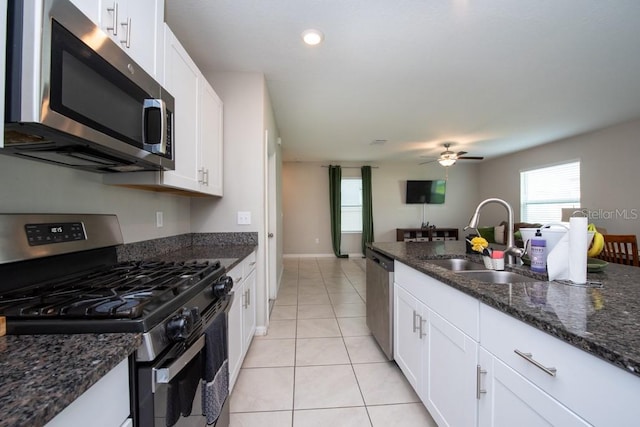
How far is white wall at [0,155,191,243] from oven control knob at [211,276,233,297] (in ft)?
2.32

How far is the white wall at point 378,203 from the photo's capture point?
277 inches

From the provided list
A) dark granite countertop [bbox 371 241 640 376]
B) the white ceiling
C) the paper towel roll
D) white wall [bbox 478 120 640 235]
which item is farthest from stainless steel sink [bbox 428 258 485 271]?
white wall [bbox 478 120 640 235]

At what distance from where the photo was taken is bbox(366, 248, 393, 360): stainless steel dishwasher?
6.57 feet

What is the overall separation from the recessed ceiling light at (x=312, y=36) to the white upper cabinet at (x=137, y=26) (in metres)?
0.96

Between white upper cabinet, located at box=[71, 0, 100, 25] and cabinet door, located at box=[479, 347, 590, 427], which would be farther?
white upper cabinet, located at box=[71, 0, 100, 25]

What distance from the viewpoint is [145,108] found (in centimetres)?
115

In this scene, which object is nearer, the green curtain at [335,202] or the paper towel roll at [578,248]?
the paper towel roll at [578,248]

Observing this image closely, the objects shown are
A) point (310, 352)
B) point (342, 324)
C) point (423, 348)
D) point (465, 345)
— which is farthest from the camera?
point (342, 324)

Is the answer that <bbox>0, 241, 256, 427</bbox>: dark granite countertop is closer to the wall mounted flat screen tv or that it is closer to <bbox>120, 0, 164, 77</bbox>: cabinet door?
<bbox>120, 0, 164, 77</bbox>: cabinet door

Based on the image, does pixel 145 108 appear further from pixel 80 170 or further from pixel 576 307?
pixel 576 307

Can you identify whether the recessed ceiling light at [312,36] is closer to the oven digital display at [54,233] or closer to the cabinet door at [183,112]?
the cabinet door at [183,112]

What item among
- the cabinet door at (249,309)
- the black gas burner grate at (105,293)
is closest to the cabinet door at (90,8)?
the black gas burner grate at (105,293)

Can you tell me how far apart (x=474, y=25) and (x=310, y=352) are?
108 inches

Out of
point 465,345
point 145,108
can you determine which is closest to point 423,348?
point 465,345
